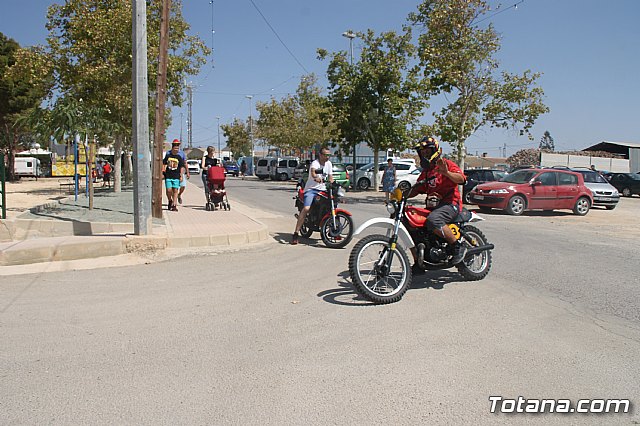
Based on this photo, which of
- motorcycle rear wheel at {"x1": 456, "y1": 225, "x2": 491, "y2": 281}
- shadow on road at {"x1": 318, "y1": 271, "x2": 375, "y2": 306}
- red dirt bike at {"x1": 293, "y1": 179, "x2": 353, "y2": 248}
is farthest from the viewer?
red dirt bike at {"x1": 293, "y1": 179, "x2": 353, "y2": 248}

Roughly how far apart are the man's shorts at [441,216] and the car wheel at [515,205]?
12.1m

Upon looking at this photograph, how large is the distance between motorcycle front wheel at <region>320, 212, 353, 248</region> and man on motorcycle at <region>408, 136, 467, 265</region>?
10.5 feet

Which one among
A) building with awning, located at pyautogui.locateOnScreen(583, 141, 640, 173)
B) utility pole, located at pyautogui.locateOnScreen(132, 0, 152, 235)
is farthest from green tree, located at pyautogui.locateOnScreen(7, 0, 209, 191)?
building with awning, located at pyautogui.locateOnScreen(583, 141, 640, 173)

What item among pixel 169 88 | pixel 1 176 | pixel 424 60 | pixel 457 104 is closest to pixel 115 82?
pixel 169 88

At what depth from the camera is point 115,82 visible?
63.4 feet

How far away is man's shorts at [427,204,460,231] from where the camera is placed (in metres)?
6.27

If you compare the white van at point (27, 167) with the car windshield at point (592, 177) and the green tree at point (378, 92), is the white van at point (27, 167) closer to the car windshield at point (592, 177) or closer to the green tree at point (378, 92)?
the green tree at point (378, 92)

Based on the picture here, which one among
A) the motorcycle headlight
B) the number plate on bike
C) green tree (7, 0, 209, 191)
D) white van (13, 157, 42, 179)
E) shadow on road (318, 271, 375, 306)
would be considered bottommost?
shadow on road (318, 271, 375, 306)

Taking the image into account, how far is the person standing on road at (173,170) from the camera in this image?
47.6 ft

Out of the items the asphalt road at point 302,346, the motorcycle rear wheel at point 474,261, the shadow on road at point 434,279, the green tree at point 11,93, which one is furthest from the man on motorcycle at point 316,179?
the green tree at point 11,93

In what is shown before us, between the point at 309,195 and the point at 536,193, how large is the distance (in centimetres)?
1118

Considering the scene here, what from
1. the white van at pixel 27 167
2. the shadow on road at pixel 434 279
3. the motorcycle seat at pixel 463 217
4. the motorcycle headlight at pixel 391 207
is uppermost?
the white van at pixel 27 167

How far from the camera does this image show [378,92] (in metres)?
28.1

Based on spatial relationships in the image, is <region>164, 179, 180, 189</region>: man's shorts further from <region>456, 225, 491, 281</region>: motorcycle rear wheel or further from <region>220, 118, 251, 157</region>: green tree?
<region>220, 118, 251, 157</region>: green tree
